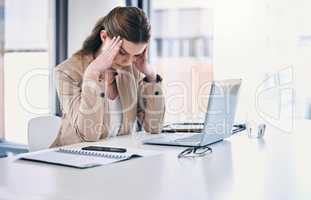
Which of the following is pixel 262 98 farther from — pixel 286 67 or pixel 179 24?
pixel 179 24

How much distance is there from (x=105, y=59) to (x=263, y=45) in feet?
5.16

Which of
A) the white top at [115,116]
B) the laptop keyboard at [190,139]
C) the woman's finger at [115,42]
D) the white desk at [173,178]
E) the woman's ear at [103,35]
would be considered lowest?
the white desk at [173,178]

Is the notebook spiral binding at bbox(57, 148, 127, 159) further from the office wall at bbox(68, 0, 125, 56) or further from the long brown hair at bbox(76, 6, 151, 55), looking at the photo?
the office wall at bbox(68, 0, 125, 56)

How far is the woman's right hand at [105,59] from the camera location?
6.28 ft

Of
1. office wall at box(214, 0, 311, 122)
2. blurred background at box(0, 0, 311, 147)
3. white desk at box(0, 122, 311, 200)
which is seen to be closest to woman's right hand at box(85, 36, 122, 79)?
white desk at box(0, 122, 311, 200)

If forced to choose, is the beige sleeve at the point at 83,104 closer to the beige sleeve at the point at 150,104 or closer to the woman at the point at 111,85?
the woman at the point at 111,85

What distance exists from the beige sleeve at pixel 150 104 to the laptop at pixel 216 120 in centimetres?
20

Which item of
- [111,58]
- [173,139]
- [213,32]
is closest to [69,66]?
[111,58]

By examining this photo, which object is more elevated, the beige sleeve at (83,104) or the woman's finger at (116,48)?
the woman's finger at (116,48)

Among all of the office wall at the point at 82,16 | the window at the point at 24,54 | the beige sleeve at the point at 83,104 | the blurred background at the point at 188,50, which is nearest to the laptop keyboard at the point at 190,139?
the beige sleeve at the point at 83,104

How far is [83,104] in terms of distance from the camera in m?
1.88

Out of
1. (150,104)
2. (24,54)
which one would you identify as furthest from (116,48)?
(24,54)

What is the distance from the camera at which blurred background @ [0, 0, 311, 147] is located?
9.87 feet

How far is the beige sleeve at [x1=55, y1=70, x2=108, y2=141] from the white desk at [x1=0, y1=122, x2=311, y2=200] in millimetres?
481
